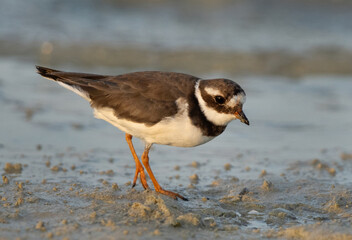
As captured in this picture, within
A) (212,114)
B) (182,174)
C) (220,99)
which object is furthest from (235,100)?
(182,174)

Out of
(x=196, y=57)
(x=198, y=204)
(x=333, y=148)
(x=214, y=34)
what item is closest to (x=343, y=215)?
(x=198, y=204)

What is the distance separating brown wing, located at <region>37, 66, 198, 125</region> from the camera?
540 centimetres

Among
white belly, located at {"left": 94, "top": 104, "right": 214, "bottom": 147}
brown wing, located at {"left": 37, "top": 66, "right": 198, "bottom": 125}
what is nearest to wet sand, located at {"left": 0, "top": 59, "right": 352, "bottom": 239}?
white belly, located at {"left": 94, "top": 104, "right": 214, "bottom": 147}

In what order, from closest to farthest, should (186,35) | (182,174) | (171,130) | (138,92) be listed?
(171,130), (138,92), (182,174), (186,35)

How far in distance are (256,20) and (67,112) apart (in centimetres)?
876

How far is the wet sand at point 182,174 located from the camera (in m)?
4.74

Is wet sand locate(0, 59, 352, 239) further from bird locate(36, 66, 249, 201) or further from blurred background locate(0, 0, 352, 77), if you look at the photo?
blurred background locate(0, 0, 352, 77)

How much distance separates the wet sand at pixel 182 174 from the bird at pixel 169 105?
638 millimetres

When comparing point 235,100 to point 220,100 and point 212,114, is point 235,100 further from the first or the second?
point 212,114

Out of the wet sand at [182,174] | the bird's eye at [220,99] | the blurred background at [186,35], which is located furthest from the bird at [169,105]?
the blurred background at [186,35]

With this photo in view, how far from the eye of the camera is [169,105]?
17.5 ft

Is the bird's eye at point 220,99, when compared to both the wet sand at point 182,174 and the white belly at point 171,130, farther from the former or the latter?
the wet sand at point 182,174

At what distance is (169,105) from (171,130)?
0.24 meters

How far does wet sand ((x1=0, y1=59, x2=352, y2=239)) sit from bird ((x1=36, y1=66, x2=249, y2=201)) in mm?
638
